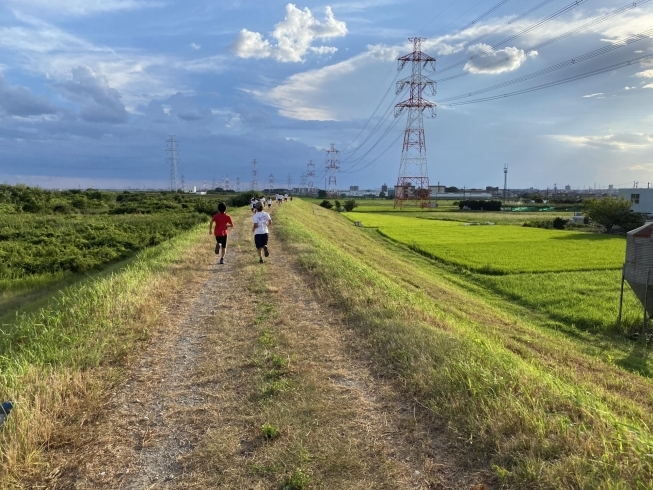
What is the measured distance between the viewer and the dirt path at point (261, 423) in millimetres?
3436

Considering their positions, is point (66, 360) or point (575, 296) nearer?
point (66, 360)

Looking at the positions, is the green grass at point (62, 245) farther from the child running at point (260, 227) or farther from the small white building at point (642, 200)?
the small white building at point (642, 200)

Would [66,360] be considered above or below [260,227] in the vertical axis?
below

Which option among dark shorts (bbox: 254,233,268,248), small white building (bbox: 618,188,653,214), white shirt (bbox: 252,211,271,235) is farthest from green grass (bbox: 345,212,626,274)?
small white building (bbox: 618,188,653,214)

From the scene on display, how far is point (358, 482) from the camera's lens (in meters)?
3.35

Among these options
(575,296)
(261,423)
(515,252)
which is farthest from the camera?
(515,252)

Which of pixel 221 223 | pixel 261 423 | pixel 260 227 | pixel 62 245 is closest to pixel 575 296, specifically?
pixel 260 227

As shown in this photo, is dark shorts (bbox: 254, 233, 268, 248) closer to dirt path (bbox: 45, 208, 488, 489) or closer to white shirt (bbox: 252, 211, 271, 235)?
white shirt (bbox: 252, 211, 271, 235)

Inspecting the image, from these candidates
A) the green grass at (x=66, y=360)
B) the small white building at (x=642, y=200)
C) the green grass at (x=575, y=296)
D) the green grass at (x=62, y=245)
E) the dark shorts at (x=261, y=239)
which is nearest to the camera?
the green grass at (x=66, y=360)

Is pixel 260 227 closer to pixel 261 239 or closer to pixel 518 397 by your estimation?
pixel 261 239

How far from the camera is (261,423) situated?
163 inches

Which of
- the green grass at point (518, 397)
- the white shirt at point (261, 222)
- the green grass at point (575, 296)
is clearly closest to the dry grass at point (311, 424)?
the green grass at point (518, 397)

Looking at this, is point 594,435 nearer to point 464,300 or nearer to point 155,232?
point 464,300

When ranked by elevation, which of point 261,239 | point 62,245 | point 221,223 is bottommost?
point 62,245
